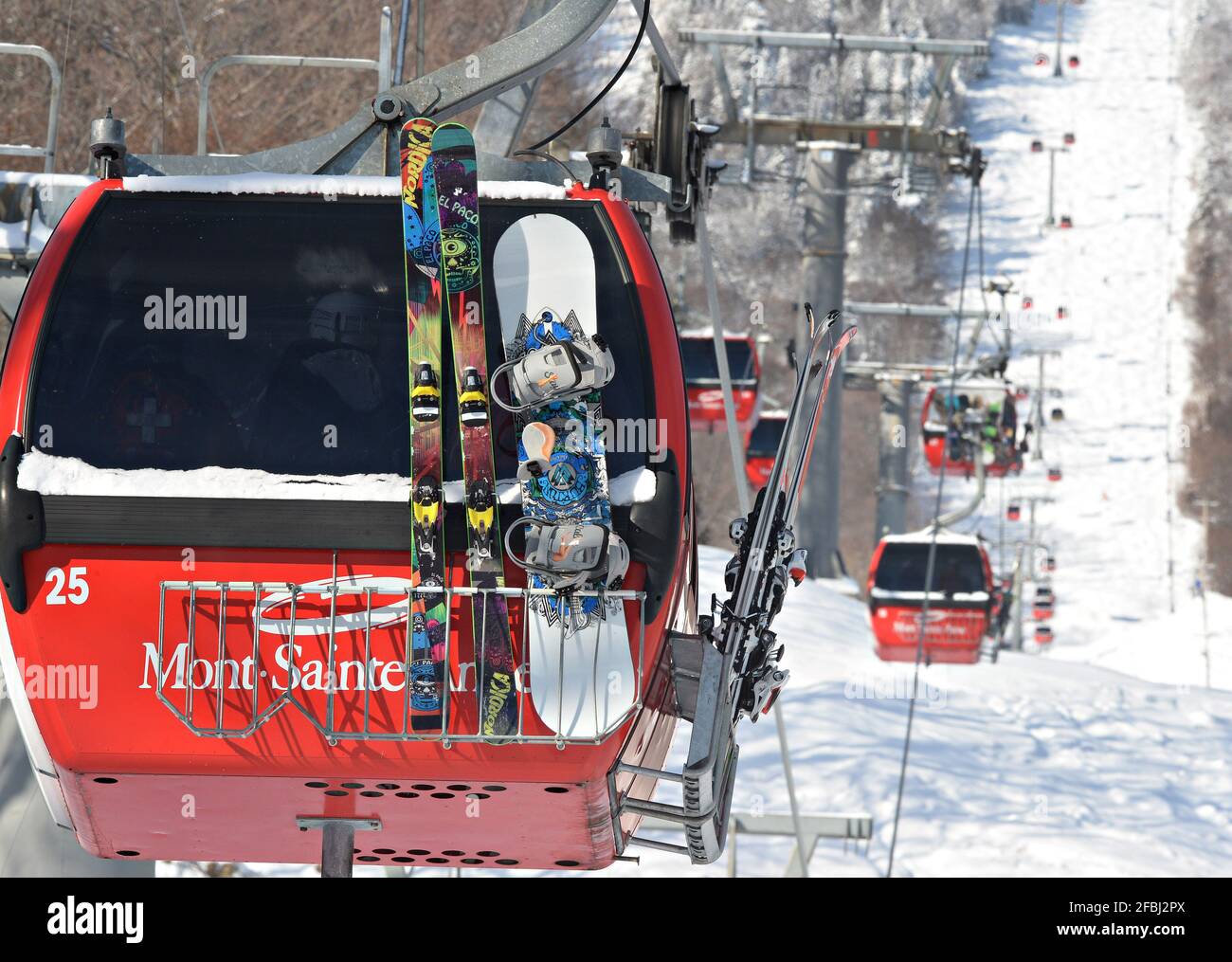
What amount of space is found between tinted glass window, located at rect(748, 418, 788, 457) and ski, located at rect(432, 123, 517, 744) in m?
21.6

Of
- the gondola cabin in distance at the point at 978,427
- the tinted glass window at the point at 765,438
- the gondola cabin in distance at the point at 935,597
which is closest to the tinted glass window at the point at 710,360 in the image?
the gondola cabin in distance at the point at 935,597

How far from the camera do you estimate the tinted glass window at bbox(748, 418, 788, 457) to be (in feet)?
84.5

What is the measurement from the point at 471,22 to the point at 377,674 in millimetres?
21583

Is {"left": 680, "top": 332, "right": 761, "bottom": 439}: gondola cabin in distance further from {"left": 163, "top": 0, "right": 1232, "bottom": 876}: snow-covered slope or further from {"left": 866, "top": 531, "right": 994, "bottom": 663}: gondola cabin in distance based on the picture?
→ {"left": 163, "top": 0, "right": 1232, "bottom": 876}: snow-covered slope

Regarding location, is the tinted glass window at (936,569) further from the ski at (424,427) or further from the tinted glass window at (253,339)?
the ski at (424,427)

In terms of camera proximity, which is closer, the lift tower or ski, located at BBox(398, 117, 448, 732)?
ski, located at BBox(398, 117, 448, 732)

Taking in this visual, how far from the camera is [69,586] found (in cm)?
382

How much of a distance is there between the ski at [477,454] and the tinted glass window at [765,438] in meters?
21.6

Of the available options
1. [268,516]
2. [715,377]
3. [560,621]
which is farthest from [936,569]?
[268,516]

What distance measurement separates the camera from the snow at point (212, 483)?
378 cm

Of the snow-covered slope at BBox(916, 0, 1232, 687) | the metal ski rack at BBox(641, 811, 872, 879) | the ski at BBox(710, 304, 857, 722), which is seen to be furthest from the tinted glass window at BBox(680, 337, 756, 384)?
the snow-covered slope at BBox(916, 0, 1232, 687)

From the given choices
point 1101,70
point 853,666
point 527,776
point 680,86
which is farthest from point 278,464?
point 1101,70

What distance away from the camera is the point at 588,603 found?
3795mm

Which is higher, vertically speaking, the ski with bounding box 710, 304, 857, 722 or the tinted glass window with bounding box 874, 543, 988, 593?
the ski with bounding box 710, 304, 857, 722
